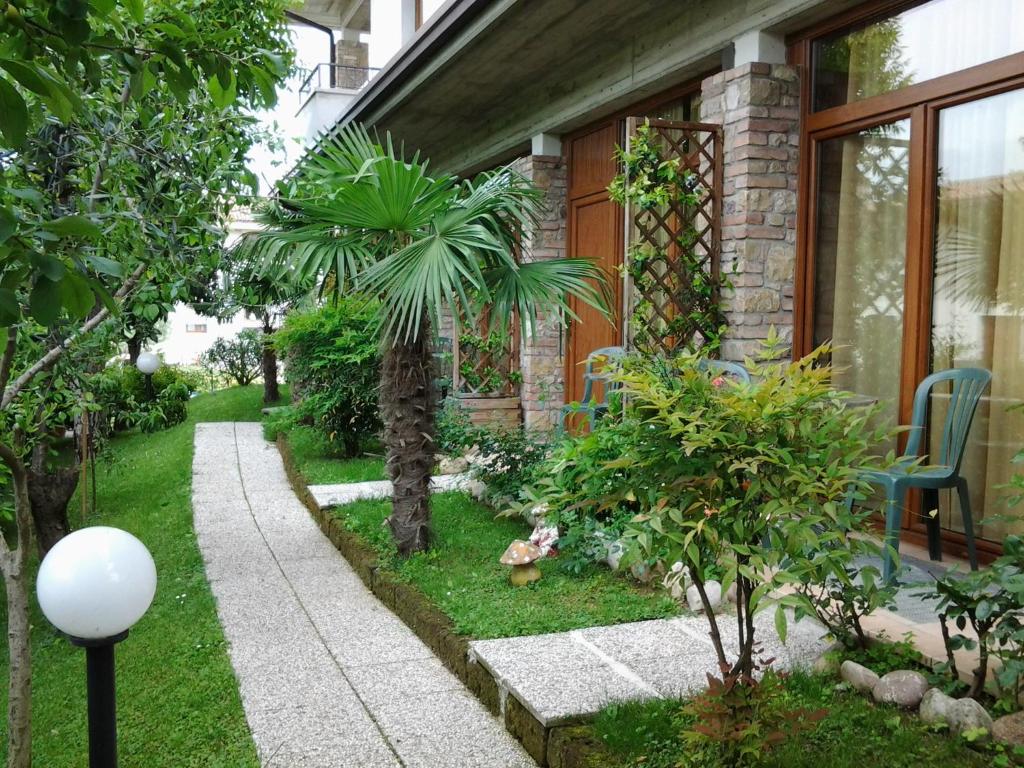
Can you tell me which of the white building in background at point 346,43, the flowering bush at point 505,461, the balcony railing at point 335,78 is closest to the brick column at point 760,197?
the flowering bush at point 505,461

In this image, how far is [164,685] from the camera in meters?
3.87

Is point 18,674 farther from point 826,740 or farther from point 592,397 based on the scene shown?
point 592,397

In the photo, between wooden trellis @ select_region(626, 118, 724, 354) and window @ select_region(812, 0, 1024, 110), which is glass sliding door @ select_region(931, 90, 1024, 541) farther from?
wooden trellis @ select_region(626, 118, 724, 354)

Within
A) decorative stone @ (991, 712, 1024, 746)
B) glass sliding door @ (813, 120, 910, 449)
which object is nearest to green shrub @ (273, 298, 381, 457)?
glass sliding door @ (813, 120, 910, 449)

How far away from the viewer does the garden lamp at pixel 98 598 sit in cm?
228

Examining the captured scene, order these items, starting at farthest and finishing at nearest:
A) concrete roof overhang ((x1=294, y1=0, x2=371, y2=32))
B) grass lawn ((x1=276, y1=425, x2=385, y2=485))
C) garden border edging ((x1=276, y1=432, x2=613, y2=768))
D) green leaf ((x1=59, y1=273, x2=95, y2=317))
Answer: concrete roof overhang ((x1=294, y1=0, x2=371, y2=32)), grass lawn ((x1=276, y1=425, x2=385, y2=485)), garden border edging ((x1=276, y1=432, x2=613, y2=768)), green leaf ((x1=59, y1=273, x2=95, y2=317))

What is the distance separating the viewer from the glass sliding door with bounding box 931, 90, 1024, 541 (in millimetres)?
4383

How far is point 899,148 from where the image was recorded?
4.94 meters

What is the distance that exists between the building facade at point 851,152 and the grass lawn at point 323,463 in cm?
286

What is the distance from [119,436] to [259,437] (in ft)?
12.6

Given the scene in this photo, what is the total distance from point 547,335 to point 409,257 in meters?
4.68

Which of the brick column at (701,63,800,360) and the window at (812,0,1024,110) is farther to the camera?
the brick column at (701,63,800,360)

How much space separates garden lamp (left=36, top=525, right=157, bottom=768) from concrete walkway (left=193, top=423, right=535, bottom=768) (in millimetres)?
850

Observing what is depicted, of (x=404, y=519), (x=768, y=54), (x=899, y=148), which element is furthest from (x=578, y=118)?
(x=404, y=519)
